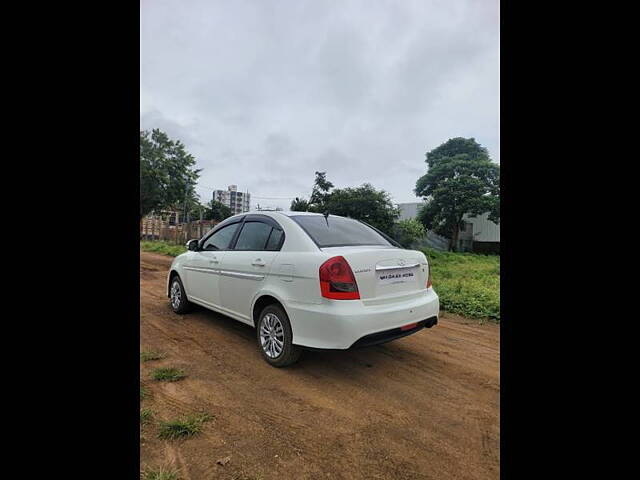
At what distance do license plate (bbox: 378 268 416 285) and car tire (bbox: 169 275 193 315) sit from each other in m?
3.17

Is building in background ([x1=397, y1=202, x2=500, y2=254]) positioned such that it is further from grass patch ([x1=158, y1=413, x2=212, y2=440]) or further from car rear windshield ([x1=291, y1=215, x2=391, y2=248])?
grass patch ([x1=158, y1=413, x2=212, y2=440])

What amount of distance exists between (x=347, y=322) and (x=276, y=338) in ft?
2.80

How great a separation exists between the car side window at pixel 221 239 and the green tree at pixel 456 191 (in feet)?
57.1

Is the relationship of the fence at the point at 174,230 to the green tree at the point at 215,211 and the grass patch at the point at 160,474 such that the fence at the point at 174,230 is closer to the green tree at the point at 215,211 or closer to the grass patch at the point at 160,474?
the green tree at the point at 215,211

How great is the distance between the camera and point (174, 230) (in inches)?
791

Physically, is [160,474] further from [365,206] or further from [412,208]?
[412,208]

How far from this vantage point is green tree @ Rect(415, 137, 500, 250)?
18859 mm

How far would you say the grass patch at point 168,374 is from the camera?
109 inches

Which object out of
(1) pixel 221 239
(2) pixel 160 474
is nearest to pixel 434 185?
(1) pixel 221 239

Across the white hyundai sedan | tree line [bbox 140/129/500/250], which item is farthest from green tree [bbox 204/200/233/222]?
the white hyundai sedan
